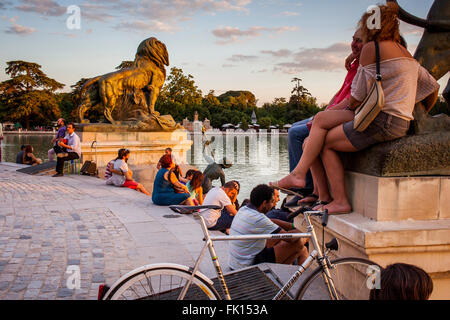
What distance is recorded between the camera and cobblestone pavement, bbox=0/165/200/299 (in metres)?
4.17

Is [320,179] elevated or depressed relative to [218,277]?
elevated

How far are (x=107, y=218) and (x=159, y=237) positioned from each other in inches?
65.2

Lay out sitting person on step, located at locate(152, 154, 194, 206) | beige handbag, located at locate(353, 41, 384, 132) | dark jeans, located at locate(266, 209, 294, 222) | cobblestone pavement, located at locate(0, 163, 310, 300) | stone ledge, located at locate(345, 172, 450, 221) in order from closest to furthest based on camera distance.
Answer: beige handbag, located at locate(353, 41, 384, 132), stone ledge, located at locate(345, 172, 450, 221), cobblestone pavement, located at locate(0, 163, 310, 300), dark jeans, located at locate(266, 209, 294, 222), sitting person on step, located at locate(152, 154, 194, 206)

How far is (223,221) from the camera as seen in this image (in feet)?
22.6

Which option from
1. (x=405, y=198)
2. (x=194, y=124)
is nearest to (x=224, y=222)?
(x=405, y=198)

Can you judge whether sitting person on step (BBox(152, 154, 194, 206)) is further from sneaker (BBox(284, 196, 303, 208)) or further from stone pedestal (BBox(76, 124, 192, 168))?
stone pedestal (BBox(76, 124, 192, 168))

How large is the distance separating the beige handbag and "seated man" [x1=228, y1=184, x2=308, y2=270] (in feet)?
5.05

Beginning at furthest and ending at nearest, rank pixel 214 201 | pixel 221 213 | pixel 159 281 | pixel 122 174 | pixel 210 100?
1. pixel 210 100
2. pixel 122 174
3. pixel 221 213
4. pixel 214 201
5. pixel 159 281

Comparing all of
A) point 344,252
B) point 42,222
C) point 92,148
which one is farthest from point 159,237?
point 92,148

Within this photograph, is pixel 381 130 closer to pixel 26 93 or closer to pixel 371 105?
pixel 371 105

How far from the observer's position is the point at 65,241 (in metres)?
5.73

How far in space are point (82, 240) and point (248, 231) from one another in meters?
2.85

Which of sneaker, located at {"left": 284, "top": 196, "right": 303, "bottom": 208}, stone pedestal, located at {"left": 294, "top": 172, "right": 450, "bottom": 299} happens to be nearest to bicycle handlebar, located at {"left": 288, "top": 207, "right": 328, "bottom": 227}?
stone pedestal, located at {"left": 294, "top": 172, "right": 450, "bottom": 299}

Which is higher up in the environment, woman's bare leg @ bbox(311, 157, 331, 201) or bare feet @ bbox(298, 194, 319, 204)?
woman's bare leg @ bbox(311, 157, 331, 201)
